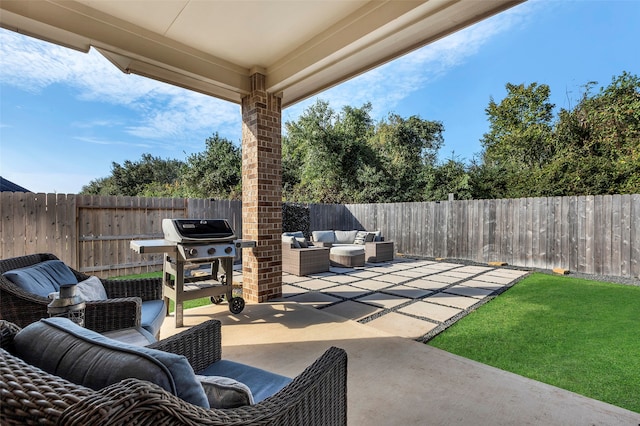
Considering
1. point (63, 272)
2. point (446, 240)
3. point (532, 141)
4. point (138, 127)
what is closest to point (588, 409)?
point (63, 272)

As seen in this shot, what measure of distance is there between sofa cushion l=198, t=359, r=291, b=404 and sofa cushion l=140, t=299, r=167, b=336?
875 mm

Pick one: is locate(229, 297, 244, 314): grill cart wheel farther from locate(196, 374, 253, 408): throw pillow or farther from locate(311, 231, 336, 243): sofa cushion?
locate(311, 231, 336, 243): sofa cushion

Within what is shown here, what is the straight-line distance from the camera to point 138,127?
21.3 meters

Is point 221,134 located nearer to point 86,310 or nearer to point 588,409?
point 86,310

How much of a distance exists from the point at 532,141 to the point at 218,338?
15033 millimetres

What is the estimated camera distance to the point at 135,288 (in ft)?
8.64

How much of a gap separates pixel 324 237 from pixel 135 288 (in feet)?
20.8

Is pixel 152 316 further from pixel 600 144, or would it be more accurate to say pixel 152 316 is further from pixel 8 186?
pixel 600 144

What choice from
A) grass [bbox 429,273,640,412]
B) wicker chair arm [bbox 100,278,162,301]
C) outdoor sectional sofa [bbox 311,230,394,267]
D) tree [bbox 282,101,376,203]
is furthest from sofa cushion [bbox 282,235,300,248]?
tree [bbox 282,101,376,203]

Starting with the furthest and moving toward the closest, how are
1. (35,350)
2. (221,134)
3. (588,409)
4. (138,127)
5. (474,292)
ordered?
(138,127)
(221,134)
(474,292)
(588,409)
(35,350)

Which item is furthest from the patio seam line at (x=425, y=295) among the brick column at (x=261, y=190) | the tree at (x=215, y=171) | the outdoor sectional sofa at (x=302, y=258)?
the tree at (x=215, y=171)

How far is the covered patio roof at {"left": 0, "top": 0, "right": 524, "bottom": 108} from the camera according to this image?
100.0 inches

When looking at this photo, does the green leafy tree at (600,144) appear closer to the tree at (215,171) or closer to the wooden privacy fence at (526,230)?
the wooden privacy fence at (526,230)

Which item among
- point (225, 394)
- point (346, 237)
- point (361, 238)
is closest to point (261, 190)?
point (225, 394)
